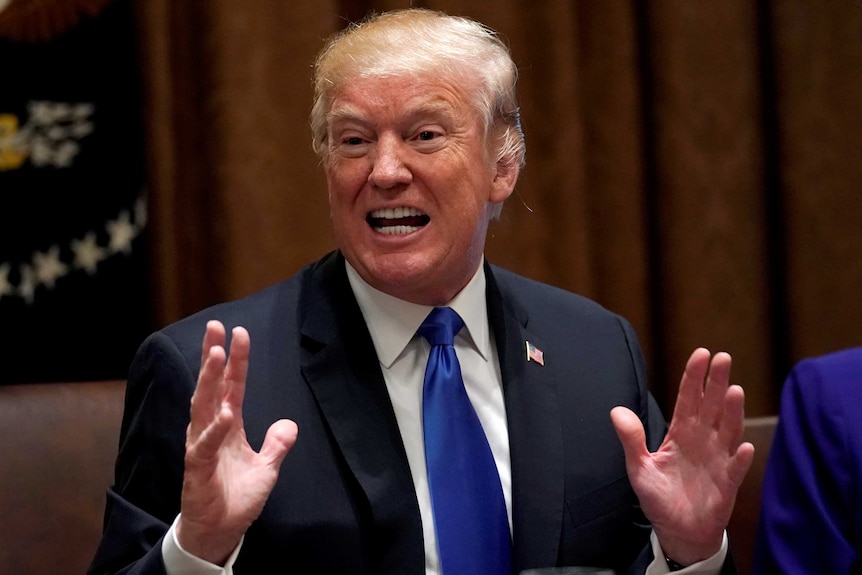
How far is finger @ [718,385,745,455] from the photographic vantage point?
1.53 m

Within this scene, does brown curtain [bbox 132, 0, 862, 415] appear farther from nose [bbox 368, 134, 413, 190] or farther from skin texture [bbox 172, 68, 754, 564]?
nose [bbox 368, 134, 413, 190]

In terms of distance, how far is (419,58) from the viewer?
182 cm

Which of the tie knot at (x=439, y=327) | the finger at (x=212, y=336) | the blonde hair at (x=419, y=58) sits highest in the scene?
the blonde hair at (x=419, y=58)

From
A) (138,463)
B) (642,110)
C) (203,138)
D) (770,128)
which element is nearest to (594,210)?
(642,110)

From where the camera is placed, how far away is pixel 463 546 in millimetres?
1666

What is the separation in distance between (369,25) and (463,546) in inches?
34.3

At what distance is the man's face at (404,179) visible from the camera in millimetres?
1780

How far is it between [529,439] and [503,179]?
47 cm

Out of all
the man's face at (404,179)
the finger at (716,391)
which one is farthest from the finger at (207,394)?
the finger at (716,391)

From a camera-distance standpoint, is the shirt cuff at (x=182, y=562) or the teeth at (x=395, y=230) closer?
the shirt cuff at (x=182, y=562)

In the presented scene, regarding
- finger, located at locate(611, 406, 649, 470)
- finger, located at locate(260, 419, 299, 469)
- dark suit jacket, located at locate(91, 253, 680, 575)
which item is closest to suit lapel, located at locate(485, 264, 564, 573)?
dark suit jacket, located at locate(91, 253, 680, 575)

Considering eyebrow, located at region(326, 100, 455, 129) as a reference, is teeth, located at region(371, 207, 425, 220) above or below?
below

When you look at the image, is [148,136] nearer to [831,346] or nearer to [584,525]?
[584,525]

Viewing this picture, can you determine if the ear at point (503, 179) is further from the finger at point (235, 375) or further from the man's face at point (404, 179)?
the finger at point (235, 375)
